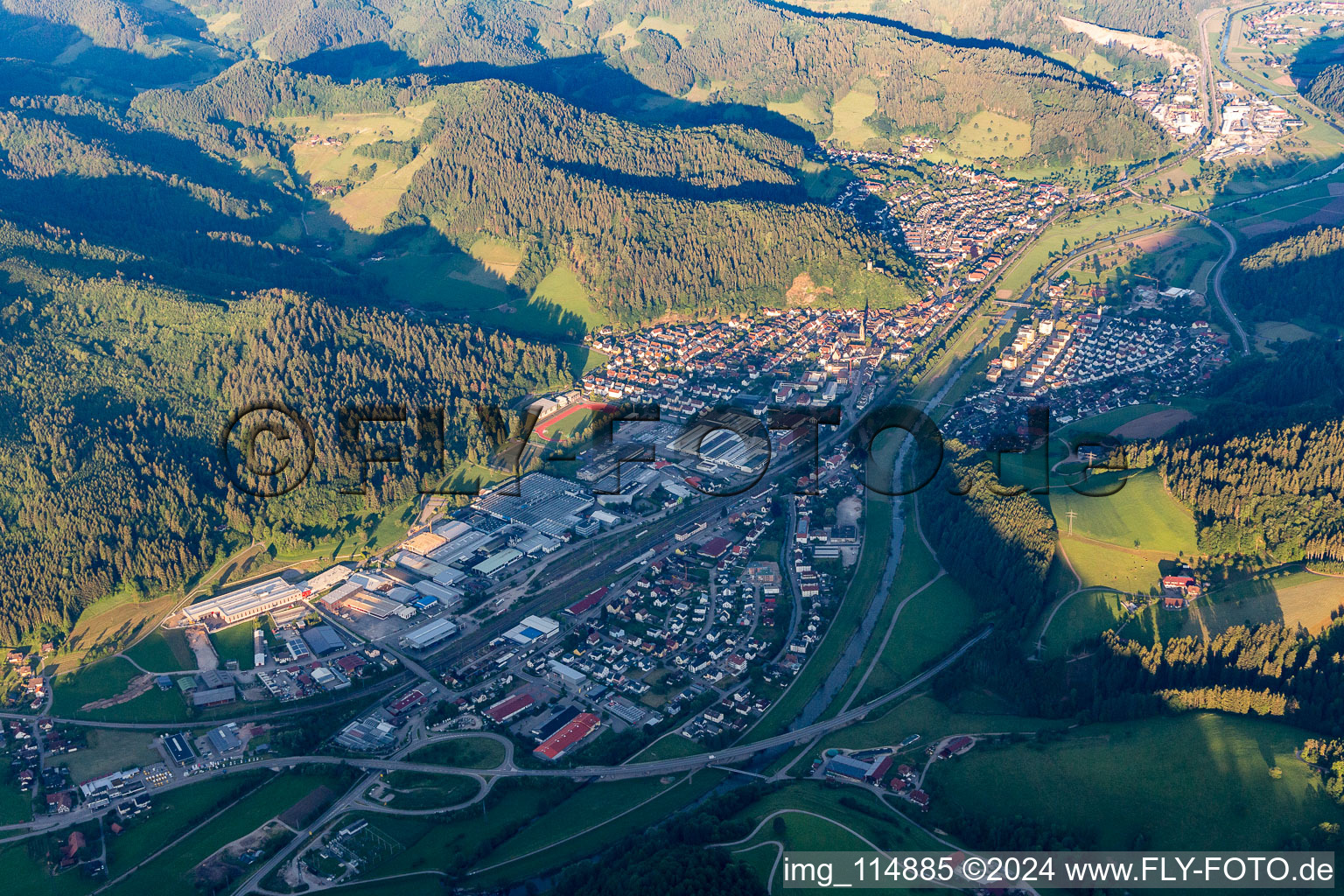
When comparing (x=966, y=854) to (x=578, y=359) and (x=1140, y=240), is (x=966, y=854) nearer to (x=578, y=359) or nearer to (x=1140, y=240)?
(x=578, y=359)

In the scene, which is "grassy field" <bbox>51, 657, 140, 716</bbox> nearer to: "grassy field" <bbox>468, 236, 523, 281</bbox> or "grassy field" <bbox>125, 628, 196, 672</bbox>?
"grassy field" <bbox>125, 628, 196, 672</bbox>

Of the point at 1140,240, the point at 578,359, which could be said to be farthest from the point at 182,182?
the point at 1140,240

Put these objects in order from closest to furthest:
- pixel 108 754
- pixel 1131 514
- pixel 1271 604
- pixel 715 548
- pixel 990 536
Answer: pixel 108 754 → pixel 1271 604 → pixel 990 536 → pixel 1131 514 → pixel 715 548

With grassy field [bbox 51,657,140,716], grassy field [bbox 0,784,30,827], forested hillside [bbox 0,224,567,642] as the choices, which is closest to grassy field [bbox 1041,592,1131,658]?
forested hillside [bbox 0,224,567,642]

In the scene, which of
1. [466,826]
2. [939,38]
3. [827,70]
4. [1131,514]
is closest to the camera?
[466,826]

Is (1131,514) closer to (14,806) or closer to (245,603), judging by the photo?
(245,603)

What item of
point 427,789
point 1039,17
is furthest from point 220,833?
point 1039,17
